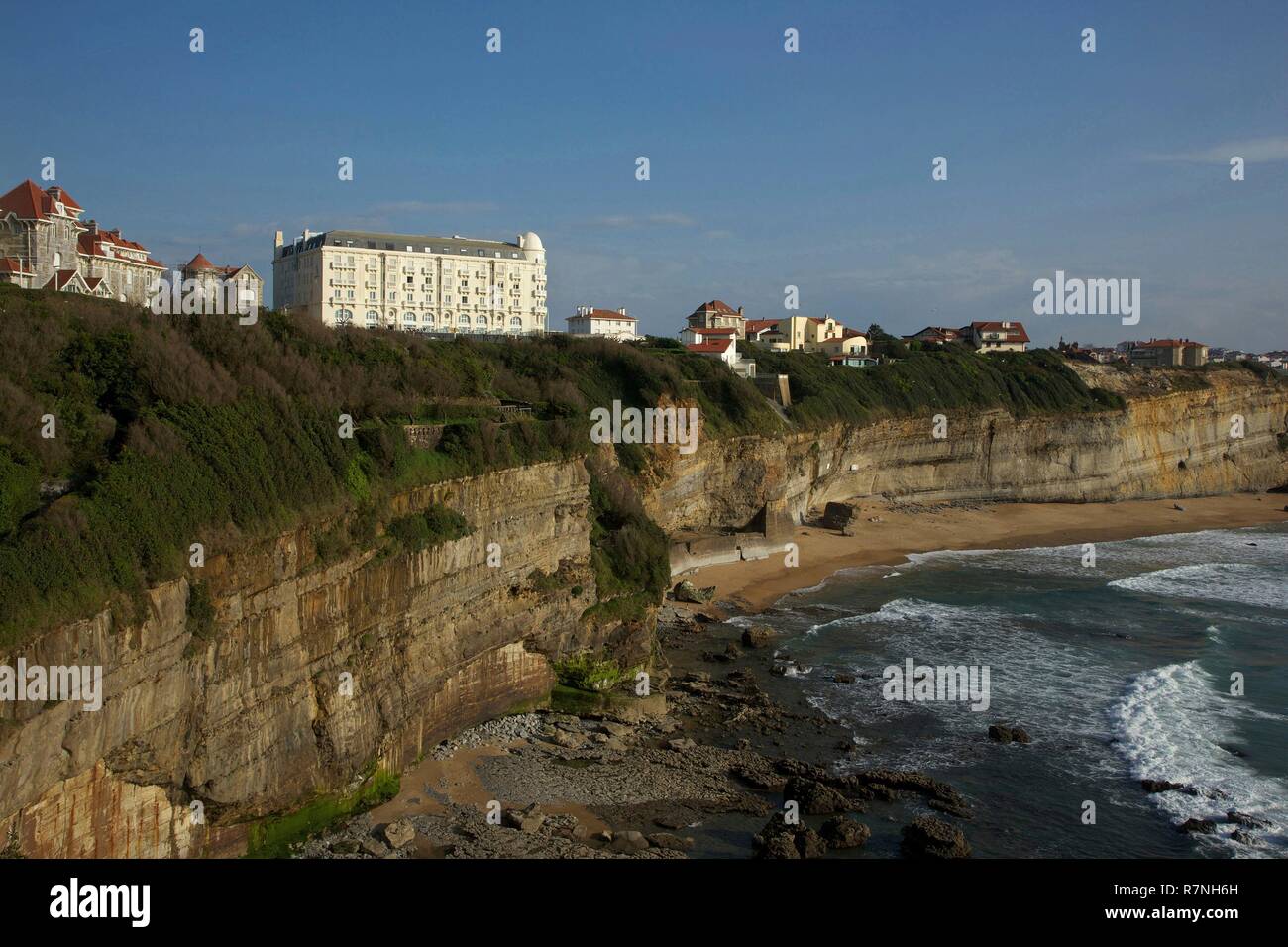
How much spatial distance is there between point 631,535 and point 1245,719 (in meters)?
18.3

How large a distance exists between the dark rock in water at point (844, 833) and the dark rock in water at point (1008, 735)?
678 cm

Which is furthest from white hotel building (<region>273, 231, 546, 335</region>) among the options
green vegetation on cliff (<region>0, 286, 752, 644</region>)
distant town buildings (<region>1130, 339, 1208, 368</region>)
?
distant town buildings (<region>1130, 339, 1208, 368</region>)

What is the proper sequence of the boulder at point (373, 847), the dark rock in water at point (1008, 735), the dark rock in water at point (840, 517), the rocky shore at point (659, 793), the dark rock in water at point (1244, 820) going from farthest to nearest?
the dark rock in water at point (840, 517) < the dark rock in water at point (1008, 735) < the dark rock in water at point (1244, 820) < the rocky shore at point (659, 793) < the boulder at point (373, 847)

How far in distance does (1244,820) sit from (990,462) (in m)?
47.0

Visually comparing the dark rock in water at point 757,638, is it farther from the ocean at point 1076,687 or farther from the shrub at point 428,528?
the shrub at point 428,528

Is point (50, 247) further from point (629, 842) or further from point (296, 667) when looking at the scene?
point (629, 842)

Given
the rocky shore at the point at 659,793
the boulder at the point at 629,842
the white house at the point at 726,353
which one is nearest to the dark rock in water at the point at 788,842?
the rocky shore at the point at 659,793

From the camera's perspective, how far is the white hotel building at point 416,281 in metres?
55.5

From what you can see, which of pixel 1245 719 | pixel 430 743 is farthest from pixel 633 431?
pixel 1245 719

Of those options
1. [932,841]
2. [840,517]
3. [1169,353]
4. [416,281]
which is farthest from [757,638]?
[1169,353]

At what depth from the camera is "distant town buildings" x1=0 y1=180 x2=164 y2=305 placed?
105 feet

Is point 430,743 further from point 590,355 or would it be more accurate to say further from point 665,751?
point 590,355

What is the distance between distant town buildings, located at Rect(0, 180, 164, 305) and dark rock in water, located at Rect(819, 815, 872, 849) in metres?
24.5

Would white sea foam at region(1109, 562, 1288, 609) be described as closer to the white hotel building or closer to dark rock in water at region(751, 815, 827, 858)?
dark rock in water at region(751, 815, 827, 858)
